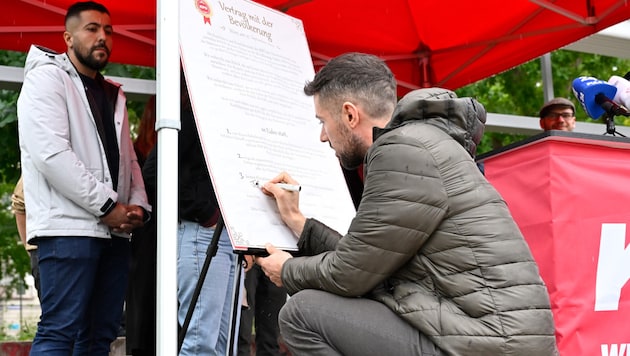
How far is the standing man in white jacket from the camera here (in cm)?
317

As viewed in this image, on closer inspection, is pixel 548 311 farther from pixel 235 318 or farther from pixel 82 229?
pixel 82 229

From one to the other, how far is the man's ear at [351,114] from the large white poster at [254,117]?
0.43m

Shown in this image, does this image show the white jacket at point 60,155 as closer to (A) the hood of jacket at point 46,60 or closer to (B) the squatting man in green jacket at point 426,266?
(A) the hood of jacket at point 46,60

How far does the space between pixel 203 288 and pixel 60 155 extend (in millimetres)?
848

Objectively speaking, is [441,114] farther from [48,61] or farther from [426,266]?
[48,61]

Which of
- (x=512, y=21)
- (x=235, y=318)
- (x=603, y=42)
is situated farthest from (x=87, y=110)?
(x=603, y=42)

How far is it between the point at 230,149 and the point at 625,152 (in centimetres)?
184

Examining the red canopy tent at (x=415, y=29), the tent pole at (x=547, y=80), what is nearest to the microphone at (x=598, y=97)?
the red canopy tent at (x=415, y=29)

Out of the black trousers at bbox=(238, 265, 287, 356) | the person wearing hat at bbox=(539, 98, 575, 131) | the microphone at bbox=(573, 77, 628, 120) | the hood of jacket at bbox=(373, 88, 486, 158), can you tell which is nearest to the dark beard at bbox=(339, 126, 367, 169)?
the hood of jacket at bbox=(373, 88, 486, 158)

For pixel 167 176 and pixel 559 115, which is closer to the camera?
pixel 167 176

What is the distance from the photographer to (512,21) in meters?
5.27

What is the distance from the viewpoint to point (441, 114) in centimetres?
238

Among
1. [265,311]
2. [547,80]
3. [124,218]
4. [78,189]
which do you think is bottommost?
[265,311]

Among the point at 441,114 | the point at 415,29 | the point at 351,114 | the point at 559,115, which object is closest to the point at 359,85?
the point at 351,114
